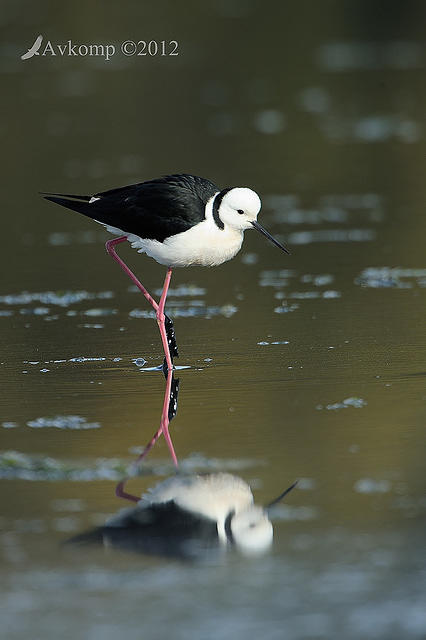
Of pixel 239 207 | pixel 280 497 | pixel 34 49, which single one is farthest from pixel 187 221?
pixel 34 49

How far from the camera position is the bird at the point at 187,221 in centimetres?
705

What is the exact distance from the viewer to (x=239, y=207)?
23.0 feet

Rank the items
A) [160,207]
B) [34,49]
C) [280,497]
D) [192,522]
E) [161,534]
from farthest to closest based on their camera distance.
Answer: [34,49] < [160,207] < [280,497] < [192,522] < [161,534]

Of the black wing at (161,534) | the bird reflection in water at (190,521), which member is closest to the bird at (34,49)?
the bird reflection in water at (190,521)

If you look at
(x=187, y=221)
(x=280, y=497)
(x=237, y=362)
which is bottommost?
(x=280, y=497)

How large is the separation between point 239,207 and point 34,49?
1420 centimetres

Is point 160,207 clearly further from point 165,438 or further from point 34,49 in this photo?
point 34,49

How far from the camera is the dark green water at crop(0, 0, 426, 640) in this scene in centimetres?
391

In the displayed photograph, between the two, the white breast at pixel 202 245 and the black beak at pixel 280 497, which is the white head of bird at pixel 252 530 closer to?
the black beak at pixel 280 497

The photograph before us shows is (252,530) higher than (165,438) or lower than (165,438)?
lower

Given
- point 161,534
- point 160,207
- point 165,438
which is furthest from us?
point 160,207

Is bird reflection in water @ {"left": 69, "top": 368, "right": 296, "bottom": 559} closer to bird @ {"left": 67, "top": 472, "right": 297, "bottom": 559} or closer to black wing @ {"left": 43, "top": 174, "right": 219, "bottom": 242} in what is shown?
bird @ {"left": 67, "top": 472, "right": 297, "bottom": 559}

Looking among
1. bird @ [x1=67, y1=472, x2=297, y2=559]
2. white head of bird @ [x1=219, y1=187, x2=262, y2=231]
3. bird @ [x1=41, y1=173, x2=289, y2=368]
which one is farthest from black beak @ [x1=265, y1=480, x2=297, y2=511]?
white head of bird @ [x1=219, y1=187, x2=262, y2=231]

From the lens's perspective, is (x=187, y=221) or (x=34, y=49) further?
(x=34, y=49)
